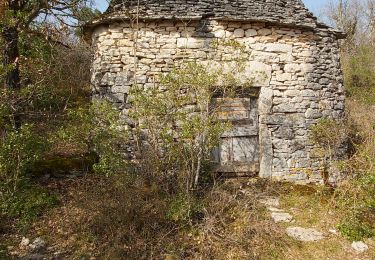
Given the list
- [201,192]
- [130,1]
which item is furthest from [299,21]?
[201,192]

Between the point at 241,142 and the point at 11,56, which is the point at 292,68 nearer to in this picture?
the point at 241,142

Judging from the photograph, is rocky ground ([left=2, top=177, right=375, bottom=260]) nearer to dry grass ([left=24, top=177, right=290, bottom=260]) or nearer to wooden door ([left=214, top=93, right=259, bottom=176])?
dry grass ([left=24, top=177, right=290, bottom=260])

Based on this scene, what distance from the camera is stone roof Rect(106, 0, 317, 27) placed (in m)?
6.20

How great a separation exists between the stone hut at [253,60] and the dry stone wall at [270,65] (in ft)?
0.06

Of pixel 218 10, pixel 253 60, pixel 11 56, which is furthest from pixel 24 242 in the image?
pixel 218 10

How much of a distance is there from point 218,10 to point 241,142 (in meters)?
2.77

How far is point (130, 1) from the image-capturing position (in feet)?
21.5

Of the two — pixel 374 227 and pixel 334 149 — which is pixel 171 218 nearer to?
pixel 374 227

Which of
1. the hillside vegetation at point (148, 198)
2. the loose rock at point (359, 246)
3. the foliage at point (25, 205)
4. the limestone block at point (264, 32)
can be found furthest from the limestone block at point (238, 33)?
the foliage at point (25, 205)

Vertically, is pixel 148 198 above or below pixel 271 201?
above

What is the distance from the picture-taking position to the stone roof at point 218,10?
6.20 meters

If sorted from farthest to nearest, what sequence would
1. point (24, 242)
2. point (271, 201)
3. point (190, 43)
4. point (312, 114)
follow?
point (312, 114)
point (190, 43)
point (271, 201)
point (24, 242)

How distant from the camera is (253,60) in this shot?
647 centimetres

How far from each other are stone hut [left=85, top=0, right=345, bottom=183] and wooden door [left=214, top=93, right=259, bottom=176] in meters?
0.02
